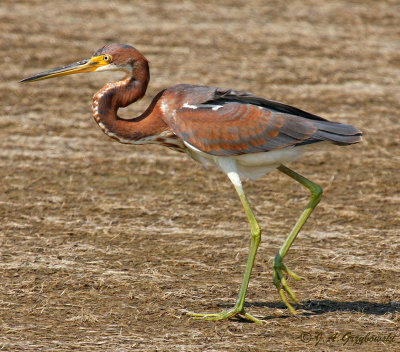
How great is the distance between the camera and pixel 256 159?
5.79 meters

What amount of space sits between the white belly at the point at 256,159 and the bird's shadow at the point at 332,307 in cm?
100

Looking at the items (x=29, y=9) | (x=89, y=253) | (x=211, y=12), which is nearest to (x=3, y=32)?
(x=29, y=9)

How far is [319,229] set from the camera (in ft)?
24.2

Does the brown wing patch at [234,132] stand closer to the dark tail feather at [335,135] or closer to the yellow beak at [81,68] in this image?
the dark tail feather at [335,135]

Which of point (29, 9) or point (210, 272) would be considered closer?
point (210, 272)

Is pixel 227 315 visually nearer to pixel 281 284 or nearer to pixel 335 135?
Answer: pixel 281 284

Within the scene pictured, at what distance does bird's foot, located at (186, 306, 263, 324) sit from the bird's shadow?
0.19 m

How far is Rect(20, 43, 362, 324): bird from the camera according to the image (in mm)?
5684

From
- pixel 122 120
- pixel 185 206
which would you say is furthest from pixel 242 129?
pixel 185 206

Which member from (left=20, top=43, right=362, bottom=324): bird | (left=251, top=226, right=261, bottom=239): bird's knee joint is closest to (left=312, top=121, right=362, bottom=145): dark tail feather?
(left=20, top=43, right=362, bottom=324): bird

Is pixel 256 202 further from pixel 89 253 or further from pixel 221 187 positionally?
pixel 89 253

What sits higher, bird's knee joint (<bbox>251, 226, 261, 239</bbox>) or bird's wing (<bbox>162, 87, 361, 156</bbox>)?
bird's wing (<bbox>162, 87, 361, 156</bbox>)

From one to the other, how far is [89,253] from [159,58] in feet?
22.0

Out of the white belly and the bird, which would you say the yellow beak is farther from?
the white belly
